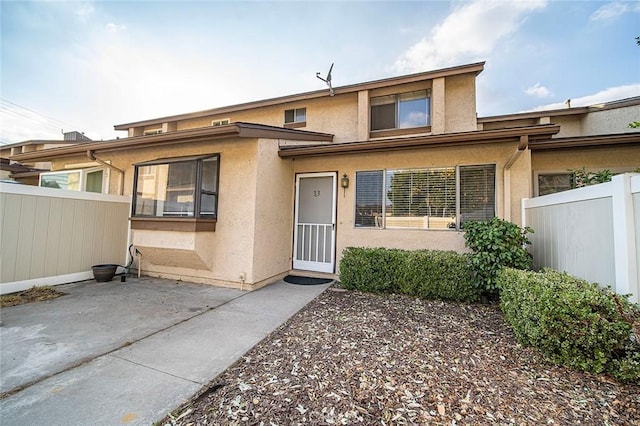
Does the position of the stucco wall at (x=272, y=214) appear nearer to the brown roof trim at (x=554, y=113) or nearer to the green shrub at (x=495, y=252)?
the green shrub at (x=495, y=252)

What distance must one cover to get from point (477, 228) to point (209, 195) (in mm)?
5498

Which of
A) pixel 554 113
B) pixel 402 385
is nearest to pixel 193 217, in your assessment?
pixel 402 385

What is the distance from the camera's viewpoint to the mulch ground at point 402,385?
185 centimetres

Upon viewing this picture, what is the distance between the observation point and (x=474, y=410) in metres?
1.91

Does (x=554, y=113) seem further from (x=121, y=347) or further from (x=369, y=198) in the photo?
(x=121, y=347)

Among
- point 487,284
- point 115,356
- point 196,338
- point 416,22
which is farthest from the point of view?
point 416,22

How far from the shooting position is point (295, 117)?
27.6 ft

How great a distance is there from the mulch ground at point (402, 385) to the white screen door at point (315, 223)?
303 cm

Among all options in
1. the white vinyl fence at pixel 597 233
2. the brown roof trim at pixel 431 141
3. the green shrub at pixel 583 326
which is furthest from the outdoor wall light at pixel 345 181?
the green shrub at pixel 583 326

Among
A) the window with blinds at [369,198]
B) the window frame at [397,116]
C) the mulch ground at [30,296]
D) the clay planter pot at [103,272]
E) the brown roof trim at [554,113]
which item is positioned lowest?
the mulch ground at [30,296]

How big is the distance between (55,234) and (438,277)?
25.8 feet

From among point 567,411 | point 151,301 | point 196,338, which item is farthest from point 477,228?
point 151,301

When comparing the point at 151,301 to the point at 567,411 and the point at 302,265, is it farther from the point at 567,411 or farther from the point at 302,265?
the point at 567,411

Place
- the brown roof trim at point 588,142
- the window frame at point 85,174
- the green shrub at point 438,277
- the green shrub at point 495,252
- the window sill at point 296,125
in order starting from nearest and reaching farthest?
the green shrub at point 495,252 < the green shrub at point 438,277 < the brown roof trim at point 588,142 < the window frame at point 85,174 < the window sill at point 296,125
